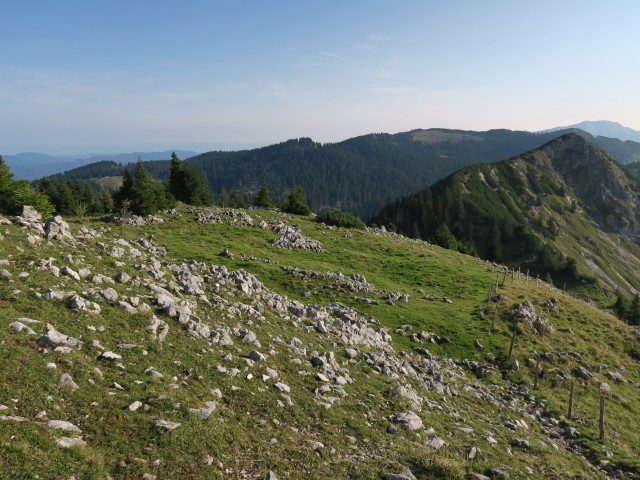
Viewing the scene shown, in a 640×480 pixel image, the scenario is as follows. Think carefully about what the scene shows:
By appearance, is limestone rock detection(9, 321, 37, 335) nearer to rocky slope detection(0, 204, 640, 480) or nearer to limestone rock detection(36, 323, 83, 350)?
rocky slope detection(0, 204, 640, 480)

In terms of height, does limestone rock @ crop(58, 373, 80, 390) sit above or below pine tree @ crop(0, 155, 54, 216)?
below

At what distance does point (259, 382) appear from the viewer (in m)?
14.6

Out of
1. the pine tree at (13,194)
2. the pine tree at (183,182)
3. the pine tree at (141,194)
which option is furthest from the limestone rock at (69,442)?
the pine tree at (183,182)

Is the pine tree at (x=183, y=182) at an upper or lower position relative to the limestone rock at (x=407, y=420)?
upper

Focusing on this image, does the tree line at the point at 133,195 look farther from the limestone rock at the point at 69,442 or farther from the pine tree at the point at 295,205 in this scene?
the limestone rock at the point at 69,442

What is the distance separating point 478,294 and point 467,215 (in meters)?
133

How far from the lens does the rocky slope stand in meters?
9.55

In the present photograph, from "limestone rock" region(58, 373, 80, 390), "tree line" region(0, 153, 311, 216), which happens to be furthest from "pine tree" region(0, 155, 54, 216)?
"limestone rock" region(58, 373, 80, 390)

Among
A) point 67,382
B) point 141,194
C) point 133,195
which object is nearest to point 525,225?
point 141,194

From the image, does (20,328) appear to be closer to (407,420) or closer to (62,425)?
(62,425)

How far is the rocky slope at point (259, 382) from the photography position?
955cm

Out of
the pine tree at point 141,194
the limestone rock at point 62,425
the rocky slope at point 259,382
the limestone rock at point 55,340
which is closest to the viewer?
the limestone rock at point 62,425

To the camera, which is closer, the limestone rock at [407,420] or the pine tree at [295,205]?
the limestone rock at [407,420]

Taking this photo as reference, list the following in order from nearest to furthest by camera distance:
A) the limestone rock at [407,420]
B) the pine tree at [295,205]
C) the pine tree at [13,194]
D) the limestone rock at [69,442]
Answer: the limestone rock at [69,442], the limestone rock at [407,420], the pine tree at [13,194], the pine tree at [295,205]
